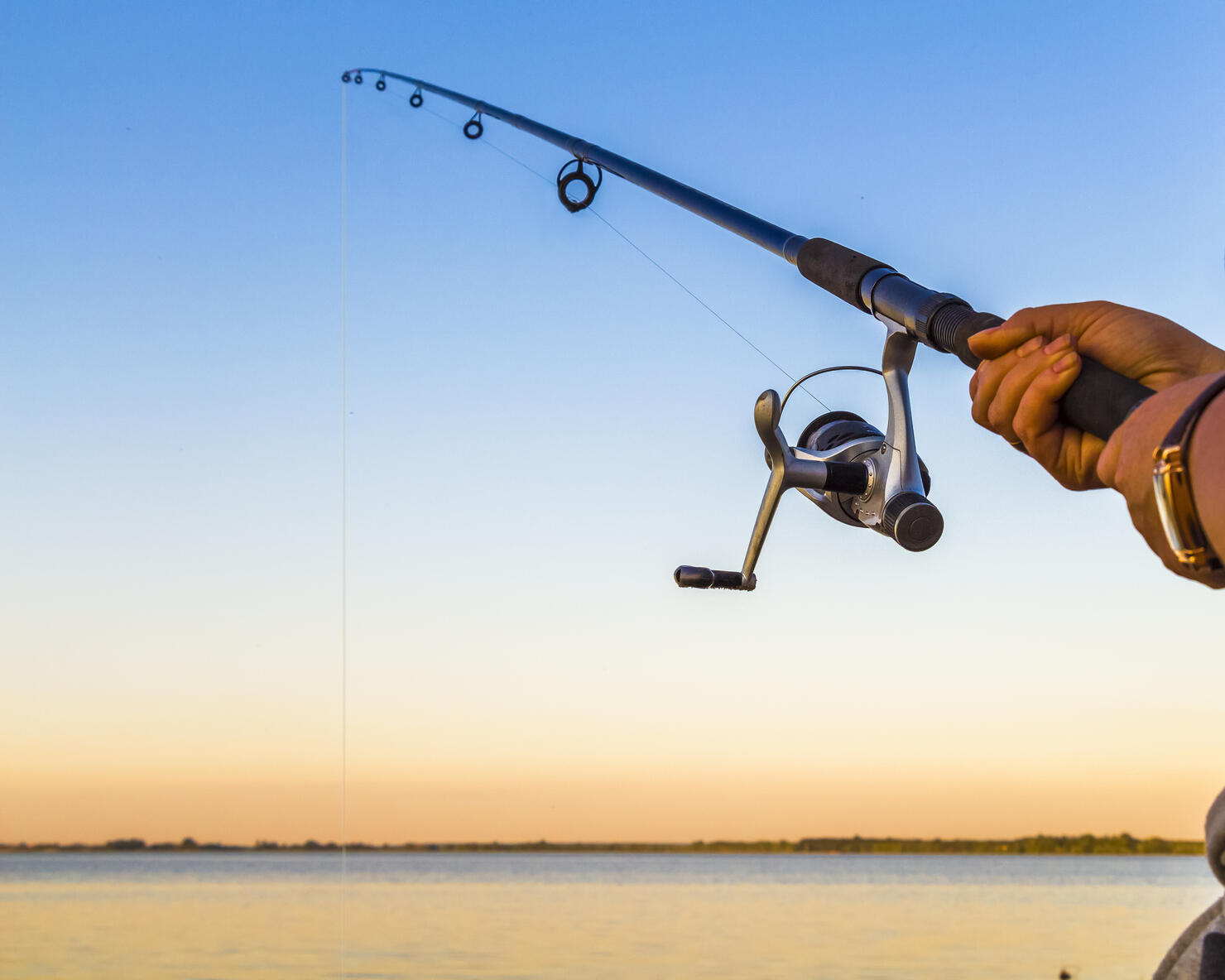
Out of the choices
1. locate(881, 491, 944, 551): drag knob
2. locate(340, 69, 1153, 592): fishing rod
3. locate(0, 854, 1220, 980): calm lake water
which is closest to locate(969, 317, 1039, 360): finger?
locate(340, 69, 1153, 592): fishing rod

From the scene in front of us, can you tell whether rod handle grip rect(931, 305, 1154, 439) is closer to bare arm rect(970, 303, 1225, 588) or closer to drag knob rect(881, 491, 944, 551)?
bare arm rect(970, 303, 1225, 588)

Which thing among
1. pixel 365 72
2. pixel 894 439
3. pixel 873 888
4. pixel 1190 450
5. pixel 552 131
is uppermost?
pixel 365 72

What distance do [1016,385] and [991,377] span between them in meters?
0.04

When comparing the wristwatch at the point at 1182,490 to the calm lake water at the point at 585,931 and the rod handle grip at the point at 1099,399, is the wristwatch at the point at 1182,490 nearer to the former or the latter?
the rod handle grip at the point at 1099,399

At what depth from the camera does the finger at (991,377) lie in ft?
3.91

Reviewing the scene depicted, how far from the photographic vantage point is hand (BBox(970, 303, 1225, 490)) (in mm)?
1124

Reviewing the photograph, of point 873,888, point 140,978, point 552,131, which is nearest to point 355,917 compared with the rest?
point 140,978

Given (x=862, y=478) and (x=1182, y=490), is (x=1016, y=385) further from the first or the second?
(x=862, y=478)

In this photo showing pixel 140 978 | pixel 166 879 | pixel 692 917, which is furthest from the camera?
pixel 166 879

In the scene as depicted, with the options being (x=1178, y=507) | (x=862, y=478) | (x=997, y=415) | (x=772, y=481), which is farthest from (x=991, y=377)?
(x=862, y=478)

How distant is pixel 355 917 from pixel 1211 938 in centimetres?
3886

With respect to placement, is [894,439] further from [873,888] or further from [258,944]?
[873,888]

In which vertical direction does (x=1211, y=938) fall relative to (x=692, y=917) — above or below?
above

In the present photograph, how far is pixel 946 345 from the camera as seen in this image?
1.66 meters
